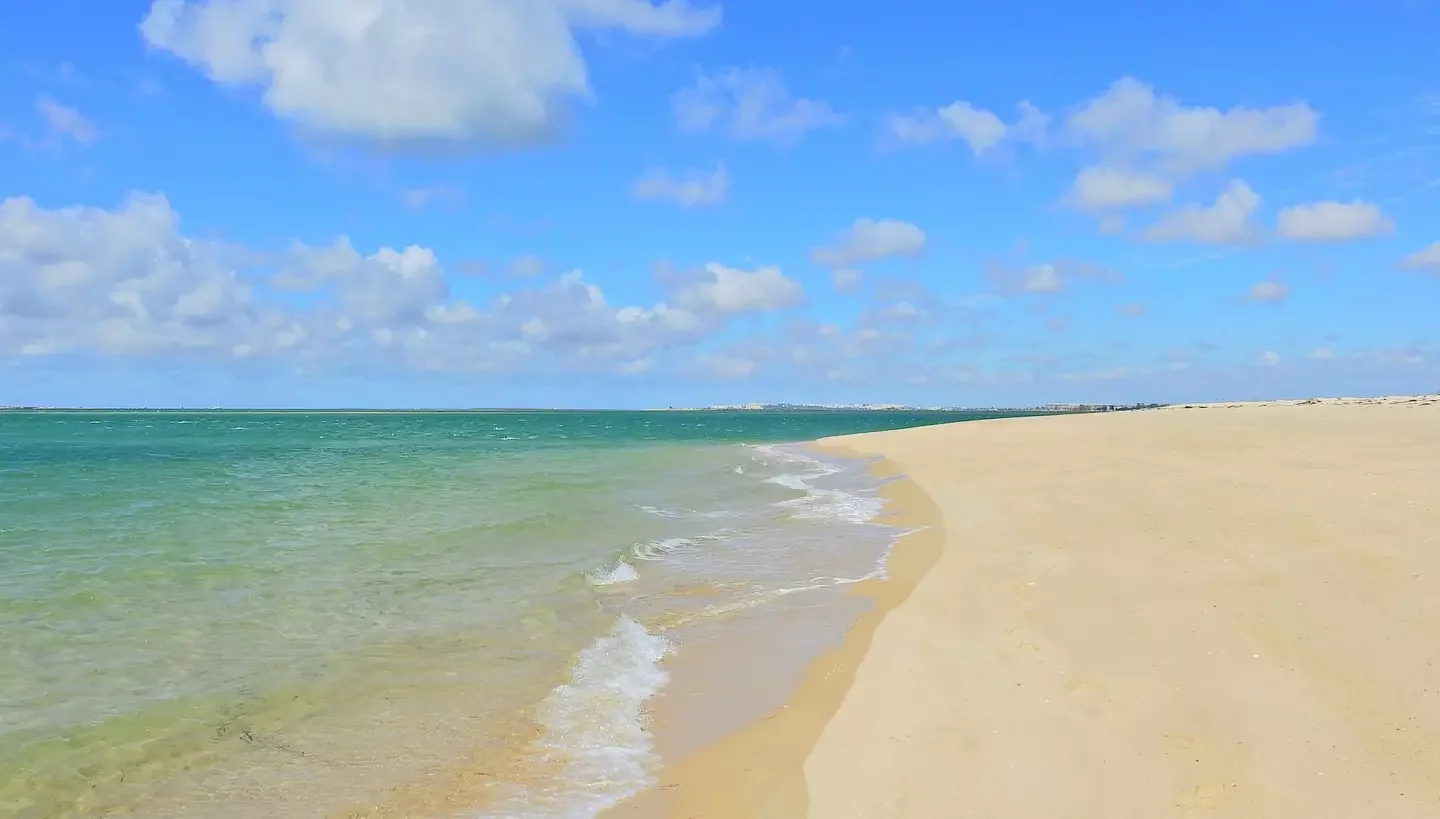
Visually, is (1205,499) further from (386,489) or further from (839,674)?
(386,489)

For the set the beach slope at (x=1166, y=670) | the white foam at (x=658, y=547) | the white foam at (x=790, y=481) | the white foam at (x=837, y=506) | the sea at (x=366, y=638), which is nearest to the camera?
the beach slope at (x=1166, y=670)

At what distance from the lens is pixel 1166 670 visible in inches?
305

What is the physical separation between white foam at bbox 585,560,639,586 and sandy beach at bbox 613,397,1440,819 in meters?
4.58

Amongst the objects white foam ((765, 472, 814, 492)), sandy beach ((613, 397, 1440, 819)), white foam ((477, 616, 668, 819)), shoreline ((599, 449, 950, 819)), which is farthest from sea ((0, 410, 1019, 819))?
white foam ((765, 472, 814, 492))

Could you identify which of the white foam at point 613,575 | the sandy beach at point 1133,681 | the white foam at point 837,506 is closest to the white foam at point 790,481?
the white foam at point 837,506

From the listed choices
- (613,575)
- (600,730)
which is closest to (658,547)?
(613,575)

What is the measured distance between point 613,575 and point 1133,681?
9405 mm

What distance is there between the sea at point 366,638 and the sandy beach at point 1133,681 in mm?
1669

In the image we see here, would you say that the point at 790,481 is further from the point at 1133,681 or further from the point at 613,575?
the point at 1133,681

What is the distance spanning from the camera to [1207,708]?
6.87m

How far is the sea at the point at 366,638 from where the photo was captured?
6859mm

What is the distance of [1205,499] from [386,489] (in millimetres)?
26157

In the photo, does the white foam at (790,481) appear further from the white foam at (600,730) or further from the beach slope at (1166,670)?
the white foam at (600,730)

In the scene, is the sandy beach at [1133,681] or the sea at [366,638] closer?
the sandy beach at [1133,681]
